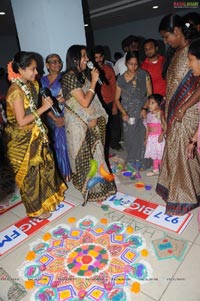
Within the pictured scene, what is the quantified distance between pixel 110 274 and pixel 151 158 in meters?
1.61

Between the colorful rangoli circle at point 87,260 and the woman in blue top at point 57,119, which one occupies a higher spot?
the woman in blue top at point 57,119

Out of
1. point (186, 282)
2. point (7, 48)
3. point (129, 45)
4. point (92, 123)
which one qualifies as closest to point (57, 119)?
point (92, 123)

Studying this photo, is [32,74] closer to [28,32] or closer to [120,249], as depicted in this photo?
[28,32]

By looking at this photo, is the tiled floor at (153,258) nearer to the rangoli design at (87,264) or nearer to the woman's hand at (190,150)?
the rangoli design at (87,264)

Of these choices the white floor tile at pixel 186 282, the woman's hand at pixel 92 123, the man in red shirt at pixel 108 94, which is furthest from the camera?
the man in red shirt at pixel 108 94

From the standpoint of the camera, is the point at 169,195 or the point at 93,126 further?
the point at 93,126

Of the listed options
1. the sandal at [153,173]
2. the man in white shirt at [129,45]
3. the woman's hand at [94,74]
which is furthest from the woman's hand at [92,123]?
the man in white shirt at [129,45]

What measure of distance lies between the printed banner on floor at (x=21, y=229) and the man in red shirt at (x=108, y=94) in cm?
146

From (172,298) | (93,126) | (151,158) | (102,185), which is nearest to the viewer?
(172,298)

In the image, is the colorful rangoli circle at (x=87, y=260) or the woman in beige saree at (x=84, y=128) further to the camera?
the woman in beige saree at (x=84, y=128)

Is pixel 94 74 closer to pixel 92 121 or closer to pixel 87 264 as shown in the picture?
pixel 92 121

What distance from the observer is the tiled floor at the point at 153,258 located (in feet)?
4.78

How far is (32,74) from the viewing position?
198 cm

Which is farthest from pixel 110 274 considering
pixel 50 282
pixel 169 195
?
pixel 169 195
